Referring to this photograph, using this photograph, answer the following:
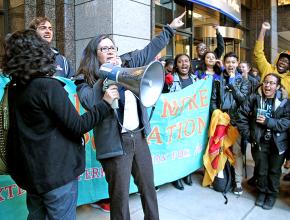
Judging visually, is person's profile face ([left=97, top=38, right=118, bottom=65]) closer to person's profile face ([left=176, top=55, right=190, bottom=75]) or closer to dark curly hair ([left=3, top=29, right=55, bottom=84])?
dark curly hair ([left=3, top=29, right=55, bottom=84])

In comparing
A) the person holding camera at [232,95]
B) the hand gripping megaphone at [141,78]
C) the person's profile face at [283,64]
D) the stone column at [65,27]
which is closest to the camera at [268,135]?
the person holding camera at [232,95]

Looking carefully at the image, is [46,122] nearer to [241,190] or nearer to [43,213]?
[43,213]

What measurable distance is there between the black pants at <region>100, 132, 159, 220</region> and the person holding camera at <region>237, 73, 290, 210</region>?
5.52 feet

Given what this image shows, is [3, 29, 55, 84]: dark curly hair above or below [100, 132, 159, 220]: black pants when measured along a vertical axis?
above

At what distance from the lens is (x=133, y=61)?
8.57ft

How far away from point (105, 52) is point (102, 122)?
54 cm

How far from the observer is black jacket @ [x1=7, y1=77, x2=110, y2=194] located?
159 centimetres

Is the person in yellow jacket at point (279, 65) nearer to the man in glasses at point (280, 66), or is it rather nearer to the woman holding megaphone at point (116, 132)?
the man in glasses at point (280, 66)

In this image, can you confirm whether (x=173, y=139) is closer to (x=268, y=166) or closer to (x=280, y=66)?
(x=268, y=166)

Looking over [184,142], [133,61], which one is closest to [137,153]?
[133,61]

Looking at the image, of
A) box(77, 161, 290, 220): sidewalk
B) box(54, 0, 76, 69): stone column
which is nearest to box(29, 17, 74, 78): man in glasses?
box(77, 161, 290, 220): sidewalk

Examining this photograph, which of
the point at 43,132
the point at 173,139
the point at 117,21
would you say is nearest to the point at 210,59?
the point at 173,139

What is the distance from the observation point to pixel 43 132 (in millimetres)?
1637

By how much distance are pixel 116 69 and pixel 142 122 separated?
0.64m
